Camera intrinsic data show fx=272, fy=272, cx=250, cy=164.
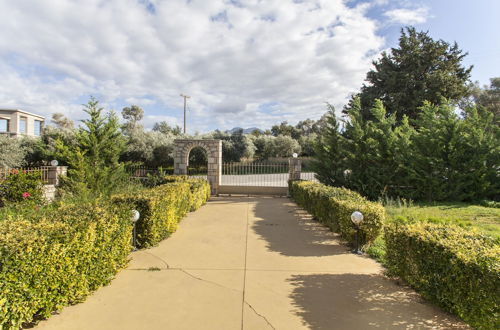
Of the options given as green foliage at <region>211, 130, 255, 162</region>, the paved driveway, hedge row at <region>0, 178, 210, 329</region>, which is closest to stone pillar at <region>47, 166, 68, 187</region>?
the paved driveway

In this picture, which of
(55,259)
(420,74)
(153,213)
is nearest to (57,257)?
(55,259)

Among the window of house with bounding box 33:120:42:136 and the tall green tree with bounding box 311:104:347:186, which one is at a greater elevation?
the window of house with bounding box 33:120:42:136

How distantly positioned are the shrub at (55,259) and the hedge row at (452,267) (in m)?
3.95

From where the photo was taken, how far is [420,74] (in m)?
19.1

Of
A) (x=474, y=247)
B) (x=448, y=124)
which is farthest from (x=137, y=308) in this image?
(x=448, y=124)

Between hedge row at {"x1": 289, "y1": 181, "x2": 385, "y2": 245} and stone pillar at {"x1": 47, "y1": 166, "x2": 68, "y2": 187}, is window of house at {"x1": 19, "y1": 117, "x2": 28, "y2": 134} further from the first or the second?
hedge row at {"x1": 289, "y1": 181, "x2": 385, "y2": 245}

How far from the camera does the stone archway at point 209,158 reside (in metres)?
13.2

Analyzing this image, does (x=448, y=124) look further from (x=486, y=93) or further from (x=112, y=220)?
(x=486, y=93)

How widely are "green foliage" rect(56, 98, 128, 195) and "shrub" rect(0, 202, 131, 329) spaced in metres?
6.88

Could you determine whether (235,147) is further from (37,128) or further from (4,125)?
(37,128)

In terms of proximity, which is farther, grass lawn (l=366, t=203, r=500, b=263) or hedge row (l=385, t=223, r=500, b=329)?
grass lawn (l=366, t=203, r=500, b=263)

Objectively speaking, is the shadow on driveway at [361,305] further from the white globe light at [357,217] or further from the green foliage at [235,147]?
the green foliage at [235,147]

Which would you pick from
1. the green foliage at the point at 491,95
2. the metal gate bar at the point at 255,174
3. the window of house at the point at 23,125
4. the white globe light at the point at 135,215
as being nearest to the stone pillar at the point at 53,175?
the metal gate bar at the point at 255,174

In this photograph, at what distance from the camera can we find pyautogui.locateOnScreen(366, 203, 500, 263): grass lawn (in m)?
6.00
